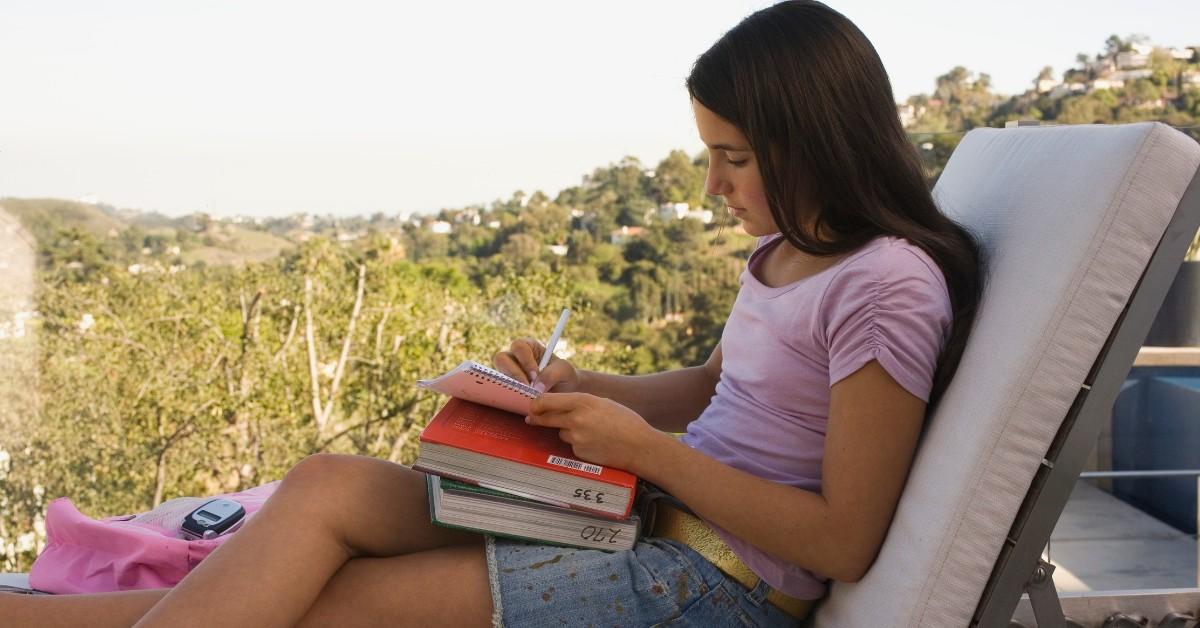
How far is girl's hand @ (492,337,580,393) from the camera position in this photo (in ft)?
5.68

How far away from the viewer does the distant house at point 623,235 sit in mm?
6199

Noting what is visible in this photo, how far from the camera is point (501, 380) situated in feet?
4.60

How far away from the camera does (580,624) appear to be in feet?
4.49

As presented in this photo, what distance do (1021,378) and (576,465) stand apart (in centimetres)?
53

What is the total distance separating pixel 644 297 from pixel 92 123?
292cm

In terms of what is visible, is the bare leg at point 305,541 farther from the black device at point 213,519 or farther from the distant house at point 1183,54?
the distant house at point 1183,54

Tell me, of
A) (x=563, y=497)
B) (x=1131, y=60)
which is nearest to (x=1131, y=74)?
(x=1131, y=60)

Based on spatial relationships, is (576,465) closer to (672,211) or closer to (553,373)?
(553,373)

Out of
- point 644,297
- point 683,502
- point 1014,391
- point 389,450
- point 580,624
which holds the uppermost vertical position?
point 1014,391

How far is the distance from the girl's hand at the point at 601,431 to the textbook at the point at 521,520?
8cm

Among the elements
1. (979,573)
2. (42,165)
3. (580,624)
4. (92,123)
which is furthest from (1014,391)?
(92,123)

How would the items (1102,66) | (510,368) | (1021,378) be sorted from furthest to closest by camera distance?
(1102,66) < (510,368) < (1021,378)

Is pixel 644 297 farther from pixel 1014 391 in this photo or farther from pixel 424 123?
pixel 1014 391

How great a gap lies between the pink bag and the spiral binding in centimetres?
52
